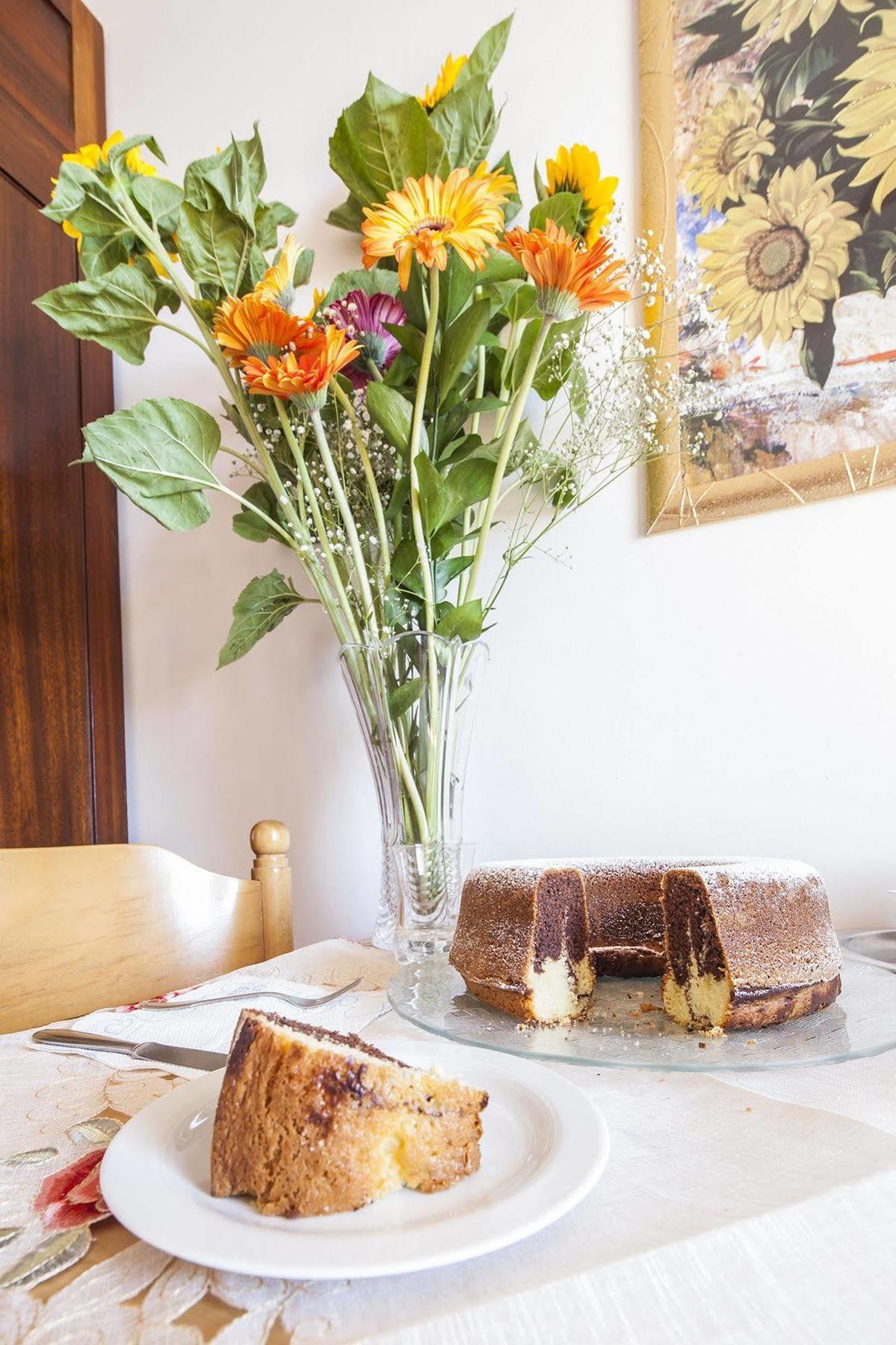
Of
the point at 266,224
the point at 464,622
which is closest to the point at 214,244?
the point at 266,224

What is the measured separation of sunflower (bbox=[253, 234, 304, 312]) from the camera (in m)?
1.00

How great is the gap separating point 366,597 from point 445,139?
0.64 meters

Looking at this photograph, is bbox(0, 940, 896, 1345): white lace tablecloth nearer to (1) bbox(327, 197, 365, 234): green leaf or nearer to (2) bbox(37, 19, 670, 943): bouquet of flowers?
(2) bbox(37, 19, 670, 943): bouquet of flowers

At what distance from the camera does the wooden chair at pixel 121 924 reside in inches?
36.2

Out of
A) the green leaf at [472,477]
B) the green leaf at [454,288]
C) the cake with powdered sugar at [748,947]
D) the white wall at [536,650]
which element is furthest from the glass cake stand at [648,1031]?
the green leaf at [454,288]

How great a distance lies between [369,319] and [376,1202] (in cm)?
100

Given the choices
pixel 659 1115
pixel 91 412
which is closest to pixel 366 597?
pixel 659 1115

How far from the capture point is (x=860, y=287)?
1.02 meters

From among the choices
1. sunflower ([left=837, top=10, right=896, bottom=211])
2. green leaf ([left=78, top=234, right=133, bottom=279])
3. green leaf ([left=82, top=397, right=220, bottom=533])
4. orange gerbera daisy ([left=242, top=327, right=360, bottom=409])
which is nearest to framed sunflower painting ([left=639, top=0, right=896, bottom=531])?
sunflower ([left=837, top=10, right=896, bottom=211])

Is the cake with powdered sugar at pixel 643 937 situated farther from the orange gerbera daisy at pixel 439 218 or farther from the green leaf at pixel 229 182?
the green leaf at pixel 229 182

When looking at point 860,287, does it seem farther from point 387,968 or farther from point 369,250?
point 387,968

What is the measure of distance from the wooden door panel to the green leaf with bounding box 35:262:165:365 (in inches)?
16.0

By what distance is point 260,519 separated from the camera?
1251 mm

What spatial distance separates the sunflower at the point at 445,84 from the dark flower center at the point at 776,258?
0.47 m
